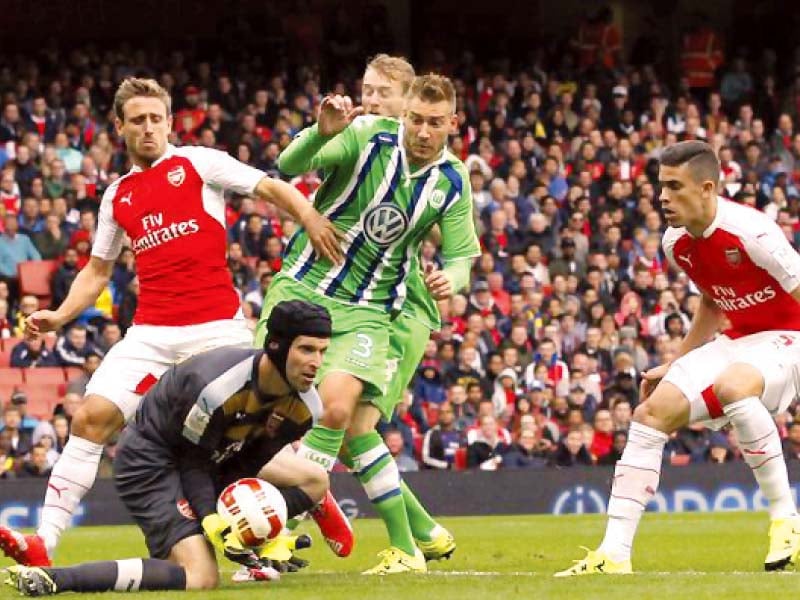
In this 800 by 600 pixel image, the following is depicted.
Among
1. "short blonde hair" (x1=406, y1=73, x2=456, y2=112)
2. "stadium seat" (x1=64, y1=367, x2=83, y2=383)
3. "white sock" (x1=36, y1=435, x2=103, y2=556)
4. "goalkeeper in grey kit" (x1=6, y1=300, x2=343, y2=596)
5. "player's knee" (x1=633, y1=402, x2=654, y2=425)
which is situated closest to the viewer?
"goalkeeper in grey kit" (x1=6, y1=300, x2=343, y2=596)

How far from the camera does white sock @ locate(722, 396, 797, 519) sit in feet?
32.1

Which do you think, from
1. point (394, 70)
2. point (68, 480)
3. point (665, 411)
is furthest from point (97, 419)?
point (665, 411)

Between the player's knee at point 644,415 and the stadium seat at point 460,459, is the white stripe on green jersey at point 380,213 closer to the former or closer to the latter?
the player's knee at point 644,415

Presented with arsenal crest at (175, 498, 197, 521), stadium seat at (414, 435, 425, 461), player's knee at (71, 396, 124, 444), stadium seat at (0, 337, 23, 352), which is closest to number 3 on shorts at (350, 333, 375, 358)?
player's knee at (71, 396, 124, 444)

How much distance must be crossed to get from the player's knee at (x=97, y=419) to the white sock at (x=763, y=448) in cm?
318

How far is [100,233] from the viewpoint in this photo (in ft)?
34.1

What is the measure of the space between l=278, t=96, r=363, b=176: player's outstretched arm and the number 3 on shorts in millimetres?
947

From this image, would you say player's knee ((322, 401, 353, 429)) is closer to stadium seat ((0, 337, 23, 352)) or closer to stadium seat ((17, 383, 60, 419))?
stadium seat ((17, 383, 60, 419))

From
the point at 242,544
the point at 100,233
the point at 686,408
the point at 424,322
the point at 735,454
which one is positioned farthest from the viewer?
the point at 735,454

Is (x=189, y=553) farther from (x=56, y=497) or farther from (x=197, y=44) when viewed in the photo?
(x=197, y=44)

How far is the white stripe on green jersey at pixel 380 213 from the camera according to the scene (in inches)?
401

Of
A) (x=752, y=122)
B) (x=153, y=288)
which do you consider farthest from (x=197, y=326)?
(x=752, y=122)

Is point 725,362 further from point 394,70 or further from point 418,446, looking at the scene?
point 418,446

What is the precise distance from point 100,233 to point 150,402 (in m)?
1.77
